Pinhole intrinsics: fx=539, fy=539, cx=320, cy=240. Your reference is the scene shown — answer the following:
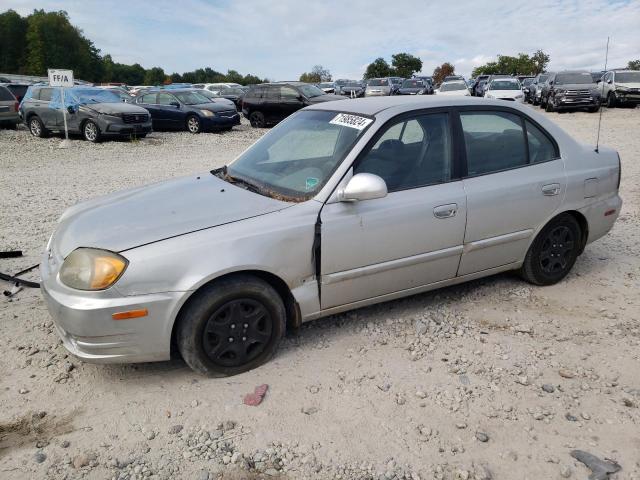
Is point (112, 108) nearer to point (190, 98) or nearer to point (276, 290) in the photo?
point (190, 98)

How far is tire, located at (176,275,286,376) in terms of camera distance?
3076mm

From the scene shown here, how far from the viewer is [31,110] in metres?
16.7

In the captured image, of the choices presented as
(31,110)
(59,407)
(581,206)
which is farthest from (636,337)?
(31,110)

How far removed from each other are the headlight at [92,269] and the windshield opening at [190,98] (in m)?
16.2

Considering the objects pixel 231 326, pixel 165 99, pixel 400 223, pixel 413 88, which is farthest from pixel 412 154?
pixel 413 88

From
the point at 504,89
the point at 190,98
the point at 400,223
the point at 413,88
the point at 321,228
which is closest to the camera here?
the point at 321,228

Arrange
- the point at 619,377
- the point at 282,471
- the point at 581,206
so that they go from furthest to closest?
1. the point at 581,206
2. the point at 619,377
3. the point at 282,471

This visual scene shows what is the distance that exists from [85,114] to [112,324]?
14314mm

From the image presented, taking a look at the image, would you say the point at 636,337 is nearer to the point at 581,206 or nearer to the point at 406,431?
the point at 581,206

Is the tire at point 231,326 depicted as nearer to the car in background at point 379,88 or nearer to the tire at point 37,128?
the tire at point 37,128

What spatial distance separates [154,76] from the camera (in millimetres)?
102062

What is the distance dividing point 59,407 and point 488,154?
334cm

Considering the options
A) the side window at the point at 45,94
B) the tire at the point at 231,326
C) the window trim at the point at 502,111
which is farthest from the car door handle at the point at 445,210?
the side window at the point at 45,94

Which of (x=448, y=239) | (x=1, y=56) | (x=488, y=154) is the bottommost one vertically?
(x=448, y=239)
